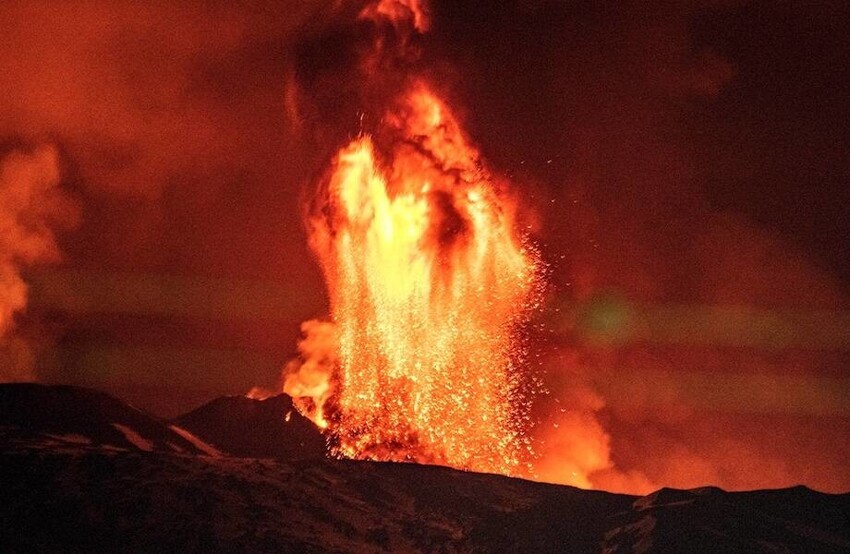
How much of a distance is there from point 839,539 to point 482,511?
181 feet

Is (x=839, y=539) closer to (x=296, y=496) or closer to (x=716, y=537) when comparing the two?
(x=716, y=537)

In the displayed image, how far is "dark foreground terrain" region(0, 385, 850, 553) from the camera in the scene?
156750 mm

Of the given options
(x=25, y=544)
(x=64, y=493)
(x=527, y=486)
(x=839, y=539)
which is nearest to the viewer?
(x=25, y=544)

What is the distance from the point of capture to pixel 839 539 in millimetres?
176125

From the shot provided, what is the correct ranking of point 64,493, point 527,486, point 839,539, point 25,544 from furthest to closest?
1. point 527,486
2. point 839,539
3. point 64,493
4. point 25,544

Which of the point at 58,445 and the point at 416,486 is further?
the point at 58,445

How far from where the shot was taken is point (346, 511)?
170m

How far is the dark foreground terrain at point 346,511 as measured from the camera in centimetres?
15675

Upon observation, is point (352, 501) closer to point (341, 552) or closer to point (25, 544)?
point (341, 552)

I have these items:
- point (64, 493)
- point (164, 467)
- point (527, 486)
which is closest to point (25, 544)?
point (64, 493)

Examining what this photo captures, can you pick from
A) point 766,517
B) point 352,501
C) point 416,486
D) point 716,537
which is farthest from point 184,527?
point 766,517

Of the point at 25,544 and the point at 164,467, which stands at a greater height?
the point at 164,467

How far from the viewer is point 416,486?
7195 inches

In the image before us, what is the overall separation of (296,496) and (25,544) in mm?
41412
